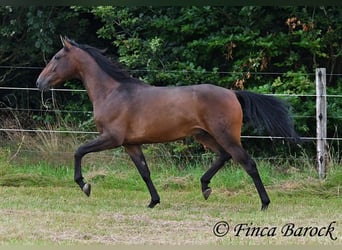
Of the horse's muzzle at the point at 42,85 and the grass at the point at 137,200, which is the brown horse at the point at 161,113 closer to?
the horse's muzzle at the point at 42,85

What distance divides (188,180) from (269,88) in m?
2.40

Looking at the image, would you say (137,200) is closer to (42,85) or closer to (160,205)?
(160,205)

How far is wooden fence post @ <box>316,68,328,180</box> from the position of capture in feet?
31.1

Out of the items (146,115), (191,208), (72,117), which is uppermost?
(146,115)

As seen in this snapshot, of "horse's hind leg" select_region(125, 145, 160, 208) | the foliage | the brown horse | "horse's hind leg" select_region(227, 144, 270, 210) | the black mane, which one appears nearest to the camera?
"horse's hind leg" select_region(227, 144, 270, 210)

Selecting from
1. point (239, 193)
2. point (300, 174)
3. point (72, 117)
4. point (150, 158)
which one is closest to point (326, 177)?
point (300, 174)

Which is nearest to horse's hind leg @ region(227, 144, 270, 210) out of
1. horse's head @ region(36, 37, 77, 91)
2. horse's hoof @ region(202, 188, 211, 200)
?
horse's hoof @ region(202, 188, 211, 200)

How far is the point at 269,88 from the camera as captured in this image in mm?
11008

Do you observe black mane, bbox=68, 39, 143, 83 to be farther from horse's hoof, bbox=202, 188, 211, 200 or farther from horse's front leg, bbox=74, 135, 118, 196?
horse's hoof, bbox=202, 188, 211, 200

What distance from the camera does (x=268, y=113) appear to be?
8125 millimetres

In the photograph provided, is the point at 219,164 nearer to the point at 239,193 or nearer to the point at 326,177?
the point at 239,193

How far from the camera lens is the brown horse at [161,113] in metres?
7.82

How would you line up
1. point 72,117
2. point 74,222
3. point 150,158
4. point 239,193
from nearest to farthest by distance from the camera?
point 74,222, point 239,193, point 150,158, point 72,117

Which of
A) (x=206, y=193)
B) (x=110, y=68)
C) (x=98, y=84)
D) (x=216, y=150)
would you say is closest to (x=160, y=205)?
(x=206, y=193)
